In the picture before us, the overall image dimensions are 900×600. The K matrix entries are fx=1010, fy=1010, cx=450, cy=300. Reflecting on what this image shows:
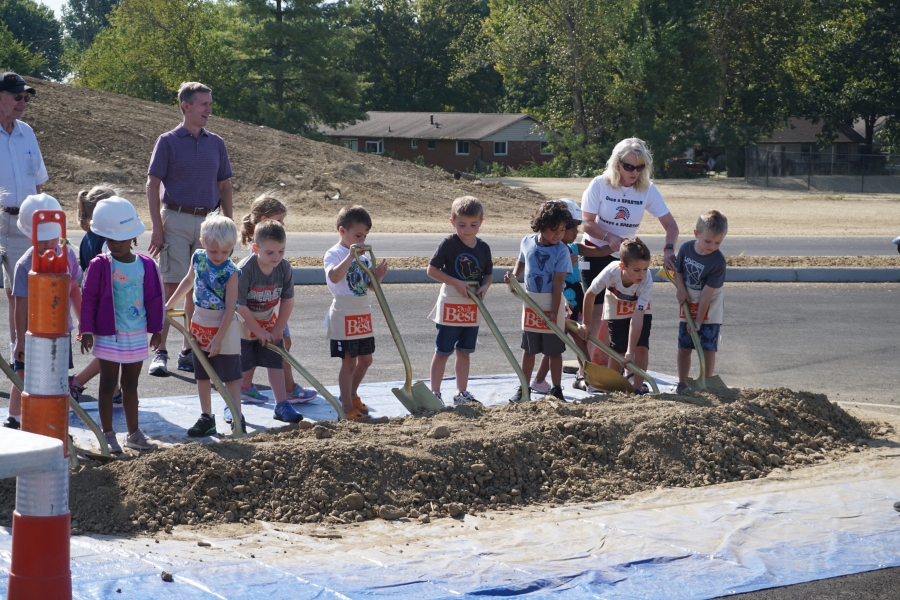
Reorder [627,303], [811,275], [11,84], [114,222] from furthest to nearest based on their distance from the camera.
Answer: [811,275] < [627,303] < [11,84] < [114,222]

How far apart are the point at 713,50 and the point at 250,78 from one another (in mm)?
23394

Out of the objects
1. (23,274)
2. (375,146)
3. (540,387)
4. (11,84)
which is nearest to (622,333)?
(540,387)

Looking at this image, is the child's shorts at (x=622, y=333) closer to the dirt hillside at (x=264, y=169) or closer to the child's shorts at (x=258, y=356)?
the child's shorts at (x=258, y=356)

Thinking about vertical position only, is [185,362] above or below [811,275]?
below

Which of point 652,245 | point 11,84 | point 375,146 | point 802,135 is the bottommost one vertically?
point 652,245

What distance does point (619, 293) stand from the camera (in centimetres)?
709

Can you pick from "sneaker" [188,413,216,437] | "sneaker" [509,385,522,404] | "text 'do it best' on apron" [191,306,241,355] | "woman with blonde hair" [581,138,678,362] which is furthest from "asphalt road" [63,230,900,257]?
"sneaker" [188,413,216,437]

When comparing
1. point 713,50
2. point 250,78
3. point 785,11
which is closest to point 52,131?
point 250,78

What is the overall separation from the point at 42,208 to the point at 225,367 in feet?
6.46

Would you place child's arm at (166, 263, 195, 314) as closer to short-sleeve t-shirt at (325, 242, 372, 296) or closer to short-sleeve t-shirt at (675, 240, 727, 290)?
short-sleeve t-shirt at (325, 242, 372, 296)

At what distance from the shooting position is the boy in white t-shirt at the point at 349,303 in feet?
20.5

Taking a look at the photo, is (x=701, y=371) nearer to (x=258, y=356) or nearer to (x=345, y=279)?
(x=345, y=279)

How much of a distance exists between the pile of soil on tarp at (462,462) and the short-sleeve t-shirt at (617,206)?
151 cm

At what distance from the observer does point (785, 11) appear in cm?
5259
